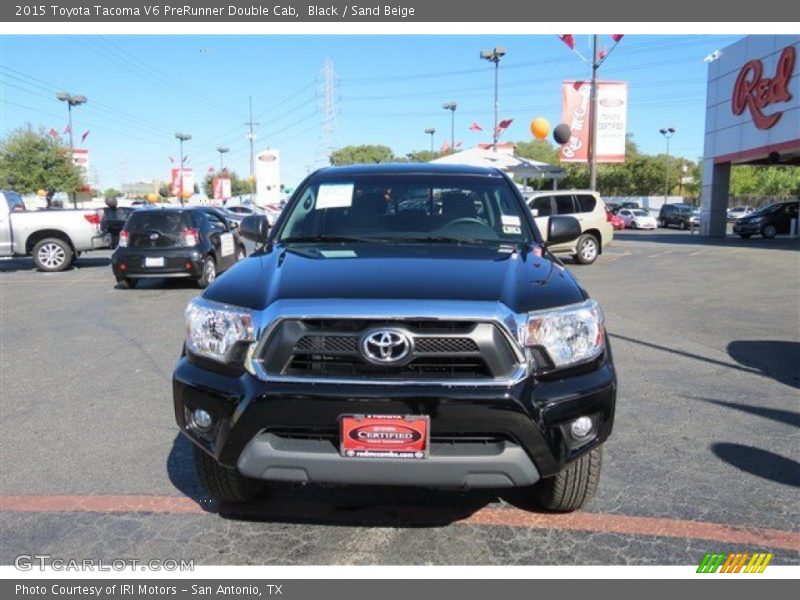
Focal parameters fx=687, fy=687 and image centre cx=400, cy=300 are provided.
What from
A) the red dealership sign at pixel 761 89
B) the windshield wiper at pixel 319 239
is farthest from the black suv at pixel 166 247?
the red dealership sign at pixel 761 89

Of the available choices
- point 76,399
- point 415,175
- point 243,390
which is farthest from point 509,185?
point 76,399

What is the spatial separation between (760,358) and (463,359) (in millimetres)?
5304

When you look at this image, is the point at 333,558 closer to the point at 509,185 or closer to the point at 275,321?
the point at 275,321

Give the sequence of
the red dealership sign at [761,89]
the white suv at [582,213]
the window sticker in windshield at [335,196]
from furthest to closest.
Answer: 1. the red dealership sign at [761,89]
2. the white suv at [582,213]
3. the window sticker in windshield at [335,196]

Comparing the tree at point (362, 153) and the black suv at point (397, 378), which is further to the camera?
the tree at point (362, 153)

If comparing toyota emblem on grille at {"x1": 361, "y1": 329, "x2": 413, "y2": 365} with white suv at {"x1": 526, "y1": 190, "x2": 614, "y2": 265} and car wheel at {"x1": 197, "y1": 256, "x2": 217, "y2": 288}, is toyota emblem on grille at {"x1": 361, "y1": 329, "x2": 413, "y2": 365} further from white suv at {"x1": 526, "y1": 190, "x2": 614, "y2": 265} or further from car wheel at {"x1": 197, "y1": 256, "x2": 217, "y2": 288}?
white suv at {"x1": 526, "y1": 190, "x2": 614, "y2": 265}

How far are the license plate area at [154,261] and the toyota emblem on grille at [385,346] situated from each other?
1071 centimetres

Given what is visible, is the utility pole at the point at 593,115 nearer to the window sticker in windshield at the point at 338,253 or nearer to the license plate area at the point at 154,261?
the license plate area at the point at 154,261

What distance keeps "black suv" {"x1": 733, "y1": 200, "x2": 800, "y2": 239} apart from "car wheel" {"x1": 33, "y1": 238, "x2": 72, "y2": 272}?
25951 millimetres

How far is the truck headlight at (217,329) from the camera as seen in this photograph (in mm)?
2967

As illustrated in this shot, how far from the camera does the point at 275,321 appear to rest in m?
2.87

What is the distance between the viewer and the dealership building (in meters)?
22.6

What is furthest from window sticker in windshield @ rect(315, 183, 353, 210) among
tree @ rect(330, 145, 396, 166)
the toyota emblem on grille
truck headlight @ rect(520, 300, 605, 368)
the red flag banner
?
tree @ rect(330, 145, 396, 166)

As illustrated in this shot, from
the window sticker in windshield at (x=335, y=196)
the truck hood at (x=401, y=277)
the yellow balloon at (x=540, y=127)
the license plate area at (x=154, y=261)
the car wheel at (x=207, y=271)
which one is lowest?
the car wheel at (x=207, y=271)
